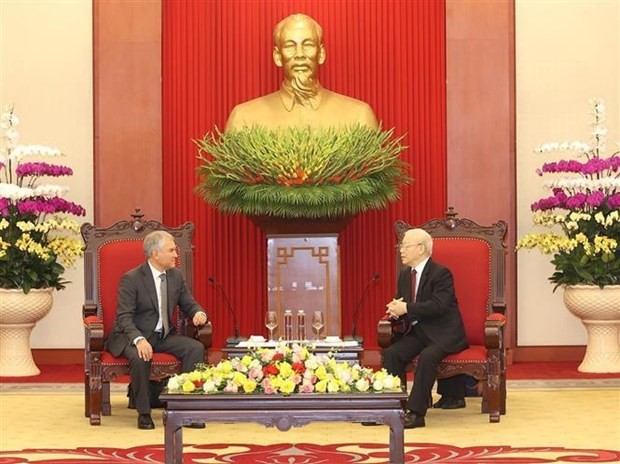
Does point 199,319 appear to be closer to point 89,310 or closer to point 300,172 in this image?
point 89,310

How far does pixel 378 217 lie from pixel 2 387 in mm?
3279

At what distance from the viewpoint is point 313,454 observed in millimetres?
6781

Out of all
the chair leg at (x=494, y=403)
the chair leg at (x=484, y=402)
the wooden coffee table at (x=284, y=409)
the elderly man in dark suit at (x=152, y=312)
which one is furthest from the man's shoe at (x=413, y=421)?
the wooden coffee table at (x=284, y=409)

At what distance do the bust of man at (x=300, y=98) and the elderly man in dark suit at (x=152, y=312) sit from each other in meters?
1.98

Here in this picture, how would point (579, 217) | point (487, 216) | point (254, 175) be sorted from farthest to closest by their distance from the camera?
point (487, 216)
point (579, 217)
point (254, 175)

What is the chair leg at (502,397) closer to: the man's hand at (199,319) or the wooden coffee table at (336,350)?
the wooden coffee table at (336,350)

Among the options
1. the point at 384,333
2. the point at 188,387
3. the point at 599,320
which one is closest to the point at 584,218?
the point at 599,320

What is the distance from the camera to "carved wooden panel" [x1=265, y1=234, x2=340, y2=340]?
9.35m

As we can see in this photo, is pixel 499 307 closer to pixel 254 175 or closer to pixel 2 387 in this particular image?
pixel 254 175

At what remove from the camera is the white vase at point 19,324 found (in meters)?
10.1

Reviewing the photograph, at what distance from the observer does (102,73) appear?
10648 millimetres

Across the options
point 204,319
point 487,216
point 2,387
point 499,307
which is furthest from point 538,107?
→ point 2,387

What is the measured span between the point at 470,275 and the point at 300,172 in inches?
50.0

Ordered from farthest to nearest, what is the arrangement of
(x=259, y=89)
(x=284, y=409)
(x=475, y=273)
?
1. (x=259, y=89)
2. (x=475, y=273)
3. (x=284, y=409)
